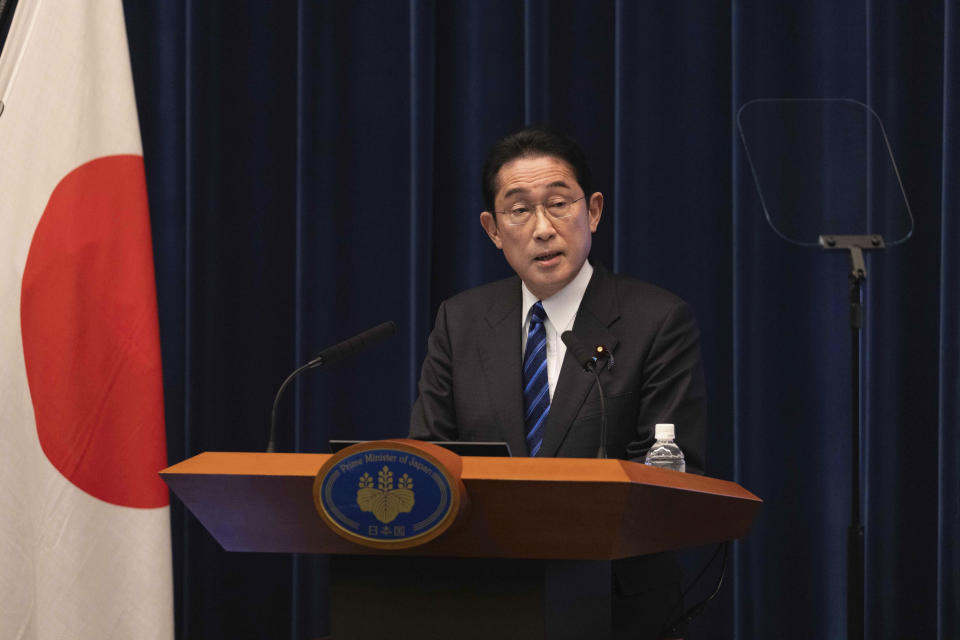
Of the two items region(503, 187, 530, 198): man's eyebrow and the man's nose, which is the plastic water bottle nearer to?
the man's nose

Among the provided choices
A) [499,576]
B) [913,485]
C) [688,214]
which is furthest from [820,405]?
[499,576]

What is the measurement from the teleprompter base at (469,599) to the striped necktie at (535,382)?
0.73 meters

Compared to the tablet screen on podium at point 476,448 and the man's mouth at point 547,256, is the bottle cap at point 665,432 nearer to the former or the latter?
the tablet screen on podium at point 476,448

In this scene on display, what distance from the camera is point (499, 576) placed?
4.30ft

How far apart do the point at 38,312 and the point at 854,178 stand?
1.88 meters

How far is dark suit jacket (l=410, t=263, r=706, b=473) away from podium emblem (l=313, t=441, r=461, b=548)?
83 cm

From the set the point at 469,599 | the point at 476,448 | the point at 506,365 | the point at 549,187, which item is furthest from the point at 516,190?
the point at 469,599

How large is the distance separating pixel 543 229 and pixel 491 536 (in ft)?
3.48

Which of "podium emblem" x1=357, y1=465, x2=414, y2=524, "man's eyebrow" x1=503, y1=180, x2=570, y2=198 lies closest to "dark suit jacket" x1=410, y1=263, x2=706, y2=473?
"man's eyebrow" x1=503, y1=180, x2=570, y2=198

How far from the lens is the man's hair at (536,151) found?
7.34 ft

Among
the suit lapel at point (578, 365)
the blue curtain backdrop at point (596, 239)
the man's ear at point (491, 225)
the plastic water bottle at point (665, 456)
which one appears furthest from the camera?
the blue curtain backdrop at point (596, 239)

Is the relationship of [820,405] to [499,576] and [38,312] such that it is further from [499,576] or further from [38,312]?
[38,312]

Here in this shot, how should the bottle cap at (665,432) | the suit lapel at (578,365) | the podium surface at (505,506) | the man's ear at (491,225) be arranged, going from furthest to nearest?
the man's ear at (491,225) → the suit lapel at (578,365) → the bottle cap at (665,432) → the podium surface at (505,506)

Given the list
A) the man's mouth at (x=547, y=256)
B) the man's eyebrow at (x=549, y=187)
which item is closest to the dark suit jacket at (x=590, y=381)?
the man's mouth at (x=547, y=256)
